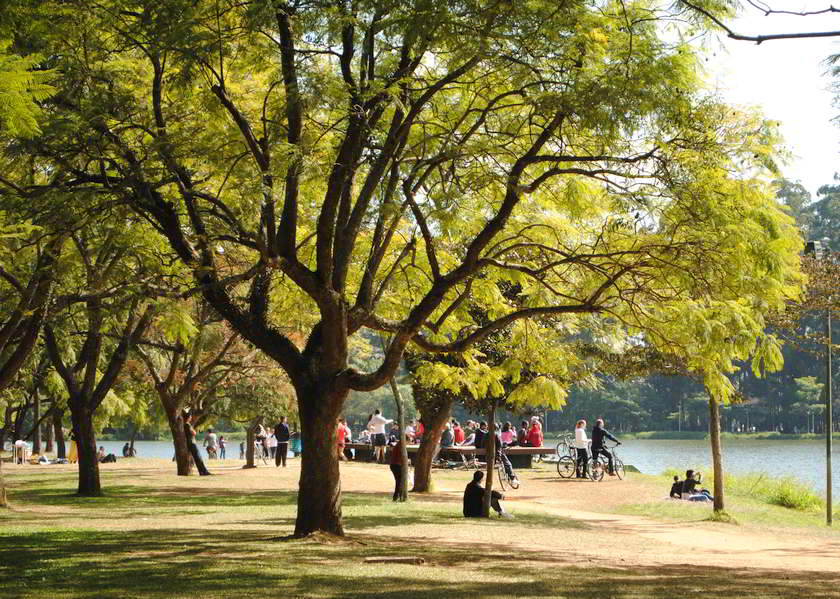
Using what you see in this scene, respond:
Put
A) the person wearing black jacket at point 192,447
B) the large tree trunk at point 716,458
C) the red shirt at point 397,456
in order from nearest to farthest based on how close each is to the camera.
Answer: the large tree trunk at point 716,458 < the red shirt at point 397,456 < the person wearing black jacket at point 192,447

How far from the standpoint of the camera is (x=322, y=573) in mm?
10781

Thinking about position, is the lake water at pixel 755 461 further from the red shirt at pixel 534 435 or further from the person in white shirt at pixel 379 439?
the person in white shirt at pixel 379 439

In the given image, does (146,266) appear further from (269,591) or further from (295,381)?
(269,591)

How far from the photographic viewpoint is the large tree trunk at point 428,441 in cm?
2466

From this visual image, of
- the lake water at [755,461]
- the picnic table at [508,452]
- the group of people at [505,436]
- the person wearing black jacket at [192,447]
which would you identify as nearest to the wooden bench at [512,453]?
the picnic table at [508,452]

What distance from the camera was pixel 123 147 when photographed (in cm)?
1300

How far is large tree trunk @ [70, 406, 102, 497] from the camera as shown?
22188 mm

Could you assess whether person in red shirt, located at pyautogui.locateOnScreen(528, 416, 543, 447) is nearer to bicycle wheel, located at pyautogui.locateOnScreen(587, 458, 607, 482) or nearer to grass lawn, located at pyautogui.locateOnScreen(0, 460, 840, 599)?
bicycle wheel, located at pyautogui.locateOnScreen(587, 458, 607, 482)

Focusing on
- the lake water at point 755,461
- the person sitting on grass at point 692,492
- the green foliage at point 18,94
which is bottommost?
the lake water at point 755,461

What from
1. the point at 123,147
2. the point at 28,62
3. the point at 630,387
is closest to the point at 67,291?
the point at 123,147

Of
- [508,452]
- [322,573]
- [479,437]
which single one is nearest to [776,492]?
[508,452]

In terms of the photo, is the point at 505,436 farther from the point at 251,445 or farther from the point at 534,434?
the point at 251,445

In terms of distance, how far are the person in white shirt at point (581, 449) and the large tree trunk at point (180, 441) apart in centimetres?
1150

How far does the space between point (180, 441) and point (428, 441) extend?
9.25m
